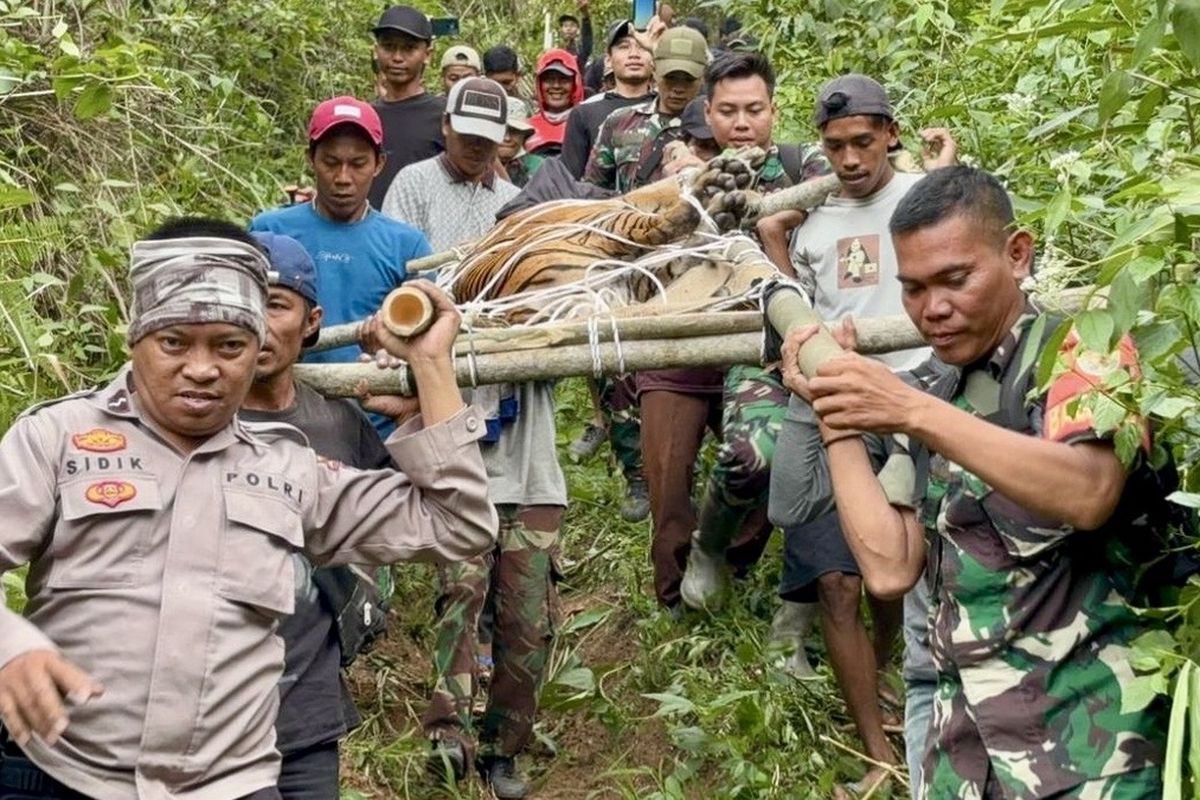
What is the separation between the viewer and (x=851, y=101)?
5.39 m

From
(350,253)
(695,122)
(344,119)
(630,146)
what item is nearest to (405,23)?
(630,146)

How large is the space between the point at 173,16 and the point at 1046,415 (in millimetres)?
5479

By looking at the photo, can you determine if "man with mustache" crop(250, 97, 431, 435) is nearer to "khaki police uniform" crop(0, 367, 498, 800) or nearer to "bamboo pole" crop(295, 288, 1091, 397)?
"bamboo pole" crop(295, 288, 1091, 397)

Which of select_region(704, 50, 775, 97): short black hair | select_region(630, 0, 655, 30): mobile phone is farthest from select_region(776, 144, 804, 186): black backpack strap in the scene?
select_region(630, 0, 655, 30): mobile phone

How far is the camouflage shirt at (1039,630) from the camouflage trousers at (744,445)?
2315 millimetres

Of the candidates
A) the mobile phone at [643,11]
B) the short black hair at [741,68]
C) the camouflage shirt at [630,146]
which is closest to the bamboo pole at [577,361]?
the short black hair at [741,68]

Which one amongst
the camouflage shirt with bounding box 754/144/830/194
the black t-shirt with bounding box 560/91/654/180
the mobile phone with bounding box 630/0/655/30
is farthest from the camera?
the mobile phone with bounding box 630/0/655/30

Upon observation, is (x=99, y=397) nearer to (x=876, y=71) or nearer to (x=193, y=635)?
(x=193, y=635)

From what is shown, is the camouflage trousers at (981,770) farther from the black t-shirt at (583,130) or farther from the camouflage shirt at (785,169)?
the black t-shirt at (583,130)

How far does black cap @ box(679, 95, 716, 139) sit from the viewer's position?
6.40 m

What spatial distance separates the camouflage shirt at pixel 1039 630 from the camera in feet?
9.75

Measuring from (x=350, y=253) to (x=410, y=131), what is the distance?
2510 millimetres

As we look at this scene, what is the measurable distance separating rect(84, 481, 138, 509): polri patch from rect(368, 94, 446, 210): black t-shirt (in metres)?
4.65

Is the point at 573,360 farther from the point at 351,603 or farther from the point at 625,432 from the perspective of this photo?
the point at 625,432
